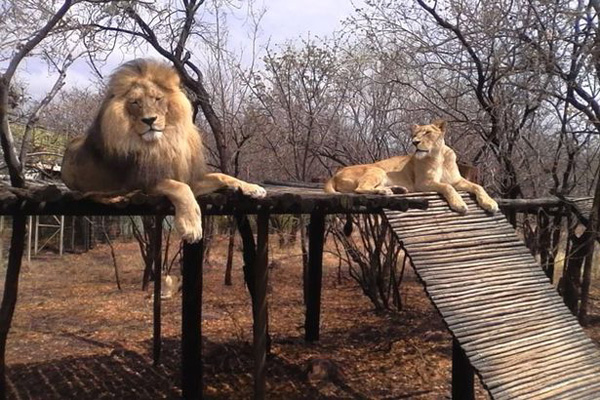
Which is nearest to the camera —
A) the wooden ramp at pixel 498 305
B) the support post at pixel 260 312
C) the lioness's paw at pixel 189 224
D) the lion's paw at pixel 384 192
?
the lioness's paw at pixel 189 224

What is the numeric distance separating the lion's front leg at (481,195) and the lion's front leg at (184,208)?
10.6 feet

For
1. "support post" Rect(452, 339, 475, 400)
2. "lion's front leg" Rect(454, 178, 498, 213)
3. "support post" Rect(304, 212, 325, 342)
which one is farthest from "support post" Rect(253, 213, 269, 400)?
"support post" Rect(304, 212, 325, 342)

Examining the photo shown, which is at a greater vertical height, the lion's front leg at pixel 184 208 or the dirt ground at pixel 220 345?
the lion's front leg at pixel 184 208

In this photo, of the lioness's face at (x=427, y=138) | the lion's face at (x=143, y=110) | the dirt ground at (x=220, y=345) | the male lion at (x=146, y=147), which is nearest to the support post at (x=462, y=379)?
the dirt ground at (x=220, y=345)

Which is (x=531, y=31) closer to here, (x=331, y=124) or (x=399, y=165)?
(x=399, y=165)

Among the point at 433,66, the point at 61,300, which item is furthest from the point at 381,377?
the point at 61,300

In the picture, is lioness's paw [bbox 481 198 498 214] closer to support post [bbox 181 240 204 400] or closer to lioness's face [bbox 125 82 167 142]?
support post [bbox 181 240 204 400]

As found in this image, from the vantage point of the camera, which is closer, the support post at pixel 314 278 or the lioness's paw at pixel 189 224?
the lioness's paw at pixel 189 224

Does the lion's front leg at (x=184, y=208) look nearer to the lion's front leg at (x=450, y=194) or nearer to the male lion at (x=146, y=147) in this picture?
the male lion at (x=146, y=147)

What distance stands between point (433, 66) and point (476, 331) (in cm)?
541

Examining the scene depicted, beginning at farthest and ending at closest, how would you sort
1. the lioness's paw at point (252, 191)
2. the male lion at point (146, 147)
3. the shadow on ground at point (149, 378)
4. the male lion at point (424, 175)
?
the shadow on ground at point (149, 378) → the male lion at point (424, 175) → the lioness's paw at point (252, 191) → the male lion at point (146, 147)

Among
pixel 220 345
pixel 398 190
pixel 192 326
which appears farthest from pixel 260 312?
pixel 220 345

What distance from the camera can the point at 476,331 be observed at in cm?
447

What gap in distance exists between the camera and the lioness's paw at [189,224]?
11.5 ft
